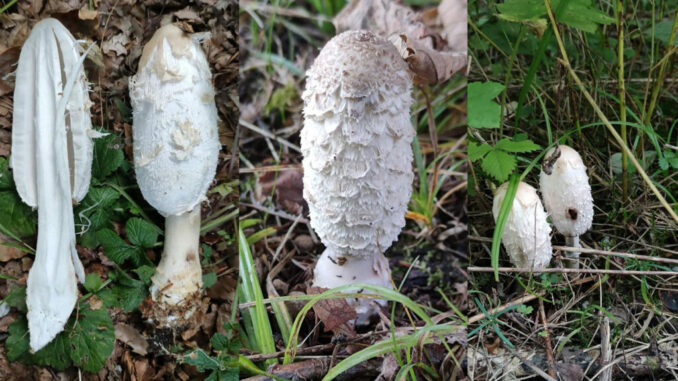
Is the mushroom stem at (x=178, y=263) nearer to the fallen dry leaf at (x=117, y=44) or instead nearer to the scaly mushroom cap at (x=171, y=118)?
the scaly mushroom cap at (x=171, y=118)

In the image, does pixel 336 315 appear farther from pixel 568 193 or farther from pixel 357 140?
pixel 568 193

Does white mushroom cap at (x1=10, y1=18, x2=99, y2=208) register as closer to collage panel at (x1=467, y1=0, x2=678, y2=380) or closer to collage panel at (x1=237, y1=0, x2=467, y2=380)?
collage panel at (x1=237, y1=0, x2=467, y2=380)

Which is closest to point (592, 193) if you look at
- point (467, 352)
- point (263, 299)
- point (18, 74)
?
point (467, 352)

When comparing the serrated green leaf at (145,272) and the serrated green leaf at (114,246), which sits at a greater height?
the serrated green leaf at (114,246)

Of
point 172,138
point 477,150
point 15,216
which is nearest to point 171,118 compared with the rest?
point 172,138

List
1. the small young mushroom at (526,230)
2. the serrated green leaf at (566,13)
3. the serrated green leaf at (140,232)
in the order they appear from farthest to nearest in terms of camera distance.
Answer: the serrated green leaf at (140,232), the small young mushroom at (526,230), the serrated green leaf at (566,13)

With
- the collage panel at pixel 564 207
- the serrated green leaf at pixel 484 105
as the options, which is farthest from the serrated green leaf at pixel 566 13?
the serrated green leaf at pixel 484 105
